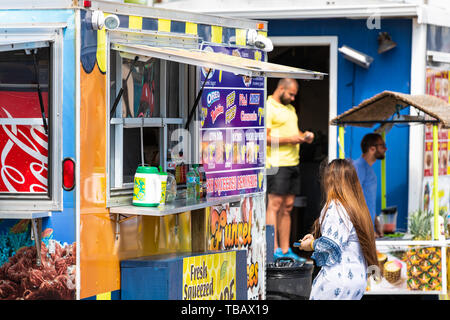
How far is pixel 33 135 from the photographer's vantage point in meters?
5.41

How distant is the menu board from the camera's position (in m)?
6.56

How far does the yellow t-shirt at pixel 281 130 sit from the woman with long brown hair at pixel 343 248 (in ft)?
13.4

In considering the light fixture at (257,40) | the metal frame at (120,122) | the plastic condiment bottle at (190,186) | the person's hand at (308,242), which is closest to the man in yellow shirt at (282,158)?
the light fixture at (257,40)

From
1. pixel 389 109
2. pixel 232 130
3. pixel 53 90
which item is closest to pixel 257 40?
pixel 232 130

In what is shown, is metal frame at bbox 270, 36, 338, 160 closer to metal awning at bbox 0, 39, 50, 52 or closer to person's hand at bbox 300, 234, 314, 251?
person's hand at bbox 300, 234, 314, 251

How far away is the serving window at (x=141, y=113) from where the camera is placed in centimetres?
573

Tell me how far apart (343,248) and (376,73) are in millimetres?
4410

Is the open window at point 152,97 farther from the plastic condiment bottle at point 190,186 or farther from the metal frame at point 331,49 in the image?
the metal frame at point 331,49

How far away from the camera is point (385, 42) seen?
949 cm

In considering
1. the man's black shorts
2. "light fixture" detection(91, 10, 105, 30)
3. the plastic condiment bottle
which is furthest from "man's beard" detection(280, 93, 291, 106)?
"light fixture" detection(91, 10, 105, 30)

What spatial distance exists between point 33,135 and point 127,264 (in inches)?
39.6
